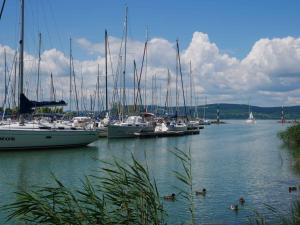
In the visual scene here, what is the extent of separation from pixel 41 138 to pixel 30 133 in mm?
1390

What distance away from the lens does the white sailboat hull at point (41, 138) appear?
1721 inches

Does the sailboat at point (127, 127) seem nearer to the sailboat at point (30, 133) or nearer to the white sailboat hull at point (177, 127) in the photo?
the white sailboat hull at point (177, 127)

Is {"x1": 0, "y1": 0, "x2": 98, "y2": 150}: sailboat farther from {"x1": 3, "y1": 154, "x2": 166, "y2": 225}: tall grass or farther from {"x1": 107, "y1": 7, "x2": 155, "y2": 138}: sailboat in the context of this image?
{"x1": 3, "y1": 154, "x2": 166, "y2": 225}: tall grass

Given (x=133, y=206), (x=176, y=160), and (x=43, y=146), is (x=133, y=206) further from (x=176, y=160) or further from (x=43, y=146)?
(x=43, y=146)

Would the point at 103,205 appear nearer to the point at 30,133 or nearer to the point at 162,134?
the point at 30,133

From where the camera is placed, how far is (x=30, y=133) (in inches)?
1763

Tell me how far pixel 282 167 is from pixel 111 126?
3664cm

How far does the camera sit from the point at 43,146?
4631 centimetres

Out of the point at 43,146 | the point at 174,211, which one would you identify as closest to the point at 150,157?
the point at 43,146

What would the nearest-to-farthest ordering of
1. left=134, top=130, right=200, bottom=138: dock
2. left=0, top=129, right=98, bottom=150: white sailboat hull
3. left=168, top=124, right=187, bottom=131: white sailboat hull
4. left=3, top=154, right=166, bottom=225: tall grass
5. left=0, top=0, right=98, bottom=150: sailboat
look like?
left=3, top=154, right=166, bottom=225: tall grass, left=0, top=0, right=98, bottom=150: sailboat, left=0, top=129, right=98, bottom=150: white sailboat hull, left=134, top=130, right=200, bottom=138: dock, left=168, top=124, right=187, bottom=131: white sailboat hull

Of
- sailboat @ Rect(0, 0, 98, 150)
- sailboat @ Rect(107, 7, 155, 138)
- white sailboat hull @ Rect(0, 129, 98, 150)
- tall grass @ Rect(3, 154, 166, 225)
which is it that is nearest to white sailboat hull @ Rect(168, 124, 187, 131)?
sailboat @ Rect(107, 7, 155, 138)

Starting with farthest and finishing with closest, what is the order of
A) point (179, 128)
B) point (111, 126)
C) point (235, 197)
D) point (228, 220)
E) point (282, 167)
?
point (179, 128), point (111, 126), point (282, 167), point (235, 197), point (228, 220)

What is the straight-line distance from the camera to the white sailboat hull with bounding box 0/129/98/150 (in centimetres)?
4372

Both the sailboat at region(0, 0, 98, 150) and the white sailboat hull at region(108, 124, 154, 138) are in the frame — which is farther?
the white sailboat hull at region(108, 124, 154, 138)
